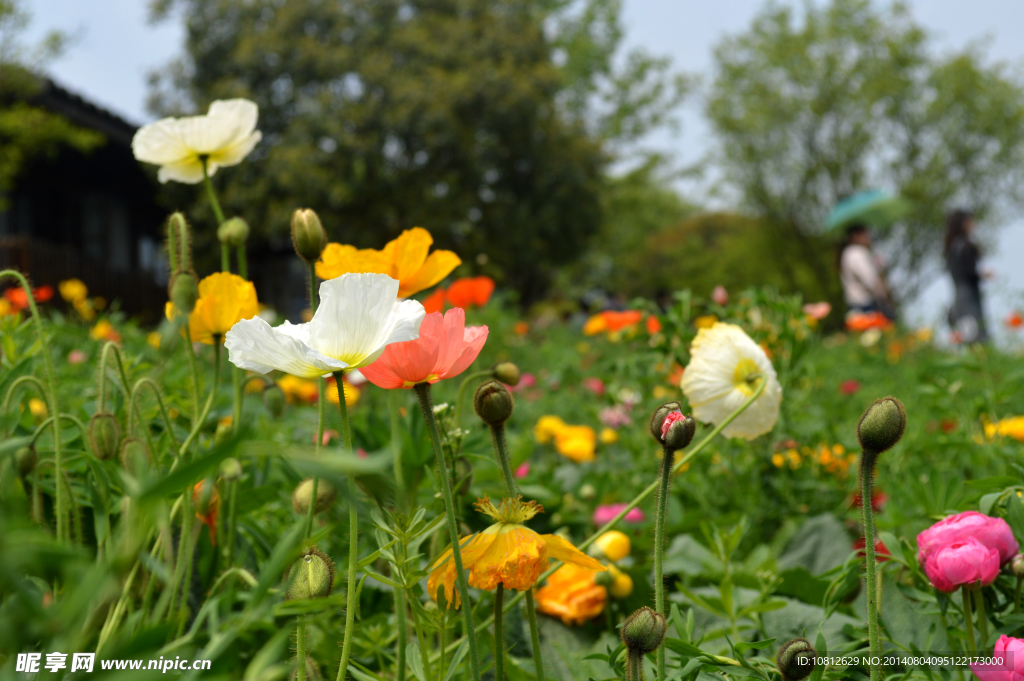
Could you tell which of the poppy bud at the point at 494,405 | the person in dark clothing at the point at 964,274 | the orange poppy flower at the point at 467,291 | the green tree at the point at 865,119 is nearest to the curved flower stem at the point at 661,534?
the poppy bud at the point at 494,405

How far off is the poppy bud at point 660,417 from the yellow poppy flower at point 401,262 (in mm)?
244

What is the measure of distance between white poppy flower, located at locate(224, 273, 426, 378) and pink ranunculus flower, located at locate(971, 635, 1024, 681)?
0.47 meters

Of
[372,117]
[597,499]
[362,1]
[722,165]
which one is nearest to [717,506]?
[597,499]

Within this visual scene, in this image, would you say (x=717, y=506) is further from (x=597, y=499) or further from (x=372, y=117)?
(x=372, y=117)

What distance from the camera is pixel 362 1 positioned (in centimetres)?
1177

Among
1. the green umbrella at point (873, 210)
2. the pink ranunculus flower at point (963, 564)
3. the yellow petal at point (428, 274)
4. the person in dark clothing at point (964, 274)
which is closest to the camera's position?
the pink ranunculus flower at point (963, 564)

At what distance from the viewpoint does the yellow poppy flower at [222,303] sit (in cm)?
62

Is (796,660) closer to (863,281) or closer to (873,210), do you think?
(863,281)

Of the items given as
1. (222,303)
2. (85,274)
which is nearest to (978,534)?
(222,303)

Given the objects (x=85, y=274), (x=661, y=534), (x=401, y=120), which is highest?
(x=401, y=120)

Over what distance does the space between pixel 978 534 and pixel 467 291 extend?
0.96m

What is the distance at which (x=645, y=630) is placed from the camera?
43 centimetres

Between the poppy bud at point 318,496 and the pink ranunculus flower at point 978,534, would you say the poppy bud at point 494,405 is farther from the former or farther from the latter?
the pink ranunculus flower at point 978,534

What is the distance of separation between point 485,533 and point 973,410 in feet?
3.85
